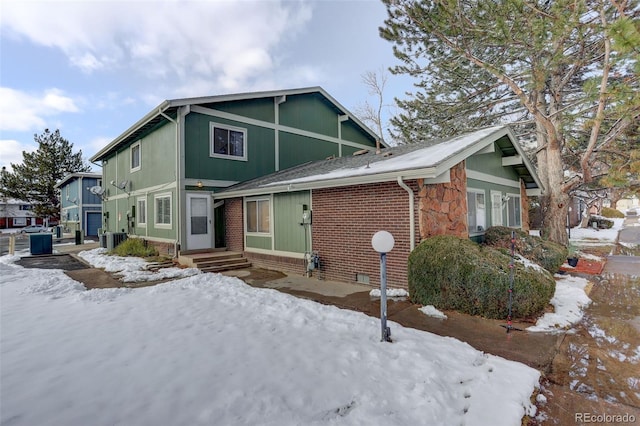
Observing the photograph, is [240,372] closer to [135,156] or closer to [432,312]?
[432,312]

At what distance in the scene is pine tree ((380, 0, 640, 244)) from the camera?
7406 millimetres

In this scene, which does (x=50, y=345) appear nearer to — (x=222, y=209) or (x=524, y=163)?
(x=222, y=209)

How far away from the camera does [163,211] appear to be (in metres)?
11.6

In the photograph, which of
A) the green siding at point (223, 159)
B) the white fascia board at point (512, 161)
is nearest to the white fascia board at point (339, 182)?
the green siding at point (223, 159)

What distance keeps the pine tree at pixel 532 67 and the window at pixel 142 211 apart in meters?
11.9

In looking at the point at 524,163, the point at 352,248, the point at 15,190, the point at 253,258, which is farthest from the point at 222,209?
the point at 15,190

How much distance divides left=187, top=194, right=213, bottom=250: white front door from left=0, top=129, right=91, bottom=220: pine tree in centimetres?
3177

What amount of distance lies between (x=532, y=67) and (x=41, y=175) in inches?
1652

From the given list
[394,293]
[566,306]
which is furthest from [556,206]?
[394,293]

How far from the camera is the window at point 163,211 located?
440 inches

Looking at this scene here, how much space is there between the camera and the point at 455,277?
204 inches

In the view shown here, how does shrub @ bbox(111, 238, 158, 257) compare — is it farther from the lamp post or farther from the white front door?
the lamp post

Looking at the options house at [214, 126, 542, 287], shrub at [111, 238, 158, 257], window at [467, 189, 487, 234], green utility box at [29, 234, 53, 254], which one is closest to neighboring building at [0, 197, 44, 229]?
green utility box at [29, 234, 53, 254]

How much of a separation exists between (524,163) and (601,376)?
27.8 feet
